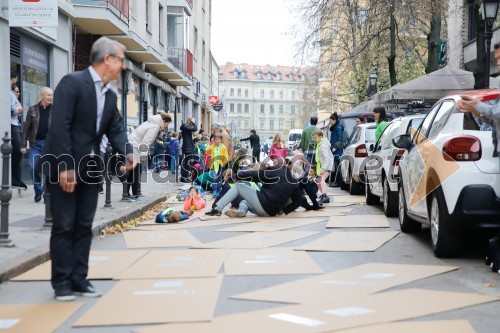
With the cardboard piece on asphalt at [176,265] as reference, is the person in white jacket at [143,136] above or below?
above

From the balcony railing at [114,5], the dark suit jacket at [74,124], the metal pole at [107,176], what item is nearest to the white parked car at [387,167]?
the metal pole at [107,176]

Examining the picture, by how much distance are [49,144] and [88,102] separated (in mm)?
437

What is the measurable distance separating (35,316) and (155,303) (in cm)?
85

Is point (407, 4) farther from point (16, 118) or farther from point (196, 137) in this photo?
point (16, 118)

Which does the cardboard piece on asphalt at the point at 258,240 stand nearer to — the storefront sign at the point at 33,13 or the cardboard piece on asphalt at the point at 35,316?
the cardboard piece on asphalt at the point at 35,316

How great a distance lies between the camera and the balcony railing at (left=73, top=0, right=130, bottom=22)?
17.5 meters

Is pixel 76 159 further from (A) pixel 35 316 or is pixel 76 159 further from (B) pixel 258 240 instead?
(B) pixel 258 240

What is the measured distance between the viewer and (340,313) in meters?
4.62

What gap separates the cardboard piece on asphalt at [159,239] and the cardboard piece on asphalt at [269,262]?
1014 mm

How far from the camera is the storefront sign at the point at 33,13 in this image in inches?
451

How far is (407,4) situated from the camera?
23.5 m

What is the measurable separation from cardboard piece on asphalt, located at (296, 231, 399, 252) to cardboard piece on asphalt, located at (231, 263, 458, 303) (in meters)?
1.06

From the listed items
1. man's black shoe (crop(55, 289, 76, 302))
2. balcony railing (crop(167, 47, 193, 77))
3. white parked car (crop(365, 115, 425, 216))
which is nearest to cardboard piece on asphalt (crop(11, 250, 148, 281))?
man's black shoe (crop(55, 289, 76, 302))

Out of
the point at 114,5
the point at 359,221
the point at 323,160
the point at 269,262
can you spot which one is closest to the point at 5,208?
the point at 269,262
